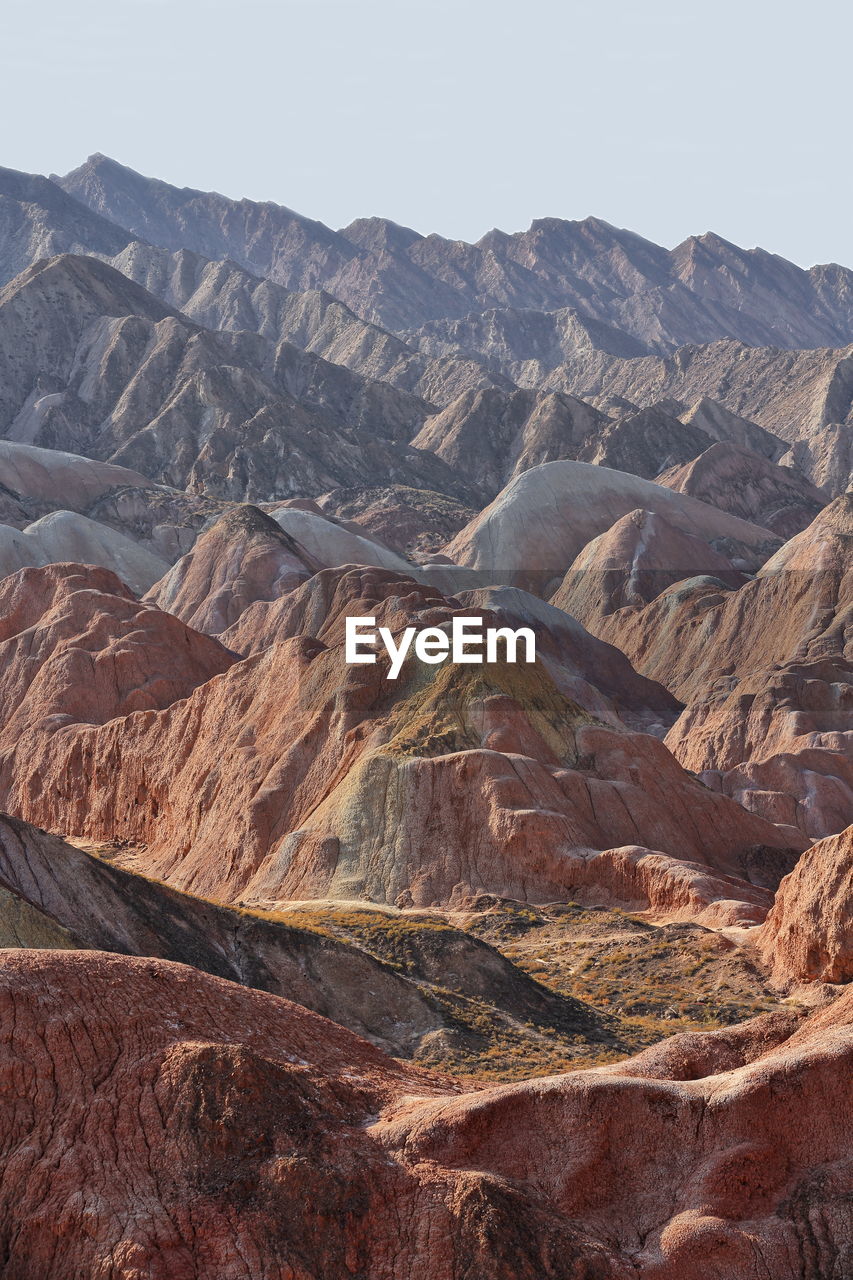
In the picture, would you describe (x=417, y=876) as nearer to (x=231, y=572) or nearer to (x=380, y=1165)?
(x=380, y=1165)

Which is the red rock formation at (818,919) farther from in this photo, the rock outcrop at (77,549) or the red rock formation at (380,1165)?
the rock outcrop at (77,549)

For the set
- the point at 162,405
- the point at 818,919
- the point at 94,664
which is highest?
the point at 162,405

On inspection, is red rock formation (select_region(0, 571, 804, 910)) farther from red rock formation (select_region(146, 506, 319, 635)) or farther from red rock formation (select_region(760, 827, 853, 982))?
red rock formation (select_region(146, 506, 319, 635))

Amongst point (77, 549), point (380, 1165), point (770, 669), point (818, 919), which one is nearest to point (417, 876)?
point (818, 919)

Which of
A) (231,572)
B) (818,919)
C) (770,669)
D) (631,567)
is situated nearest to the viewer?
(818,919)

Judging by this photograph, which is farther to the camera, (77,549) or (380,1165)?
(77,549)

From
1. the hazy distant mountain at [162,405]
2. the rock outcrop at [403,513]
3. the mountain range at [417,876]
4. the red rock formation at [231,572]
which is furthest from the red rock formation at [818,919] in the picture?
the hazy distant mountain at [162,405]
